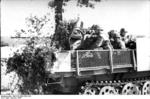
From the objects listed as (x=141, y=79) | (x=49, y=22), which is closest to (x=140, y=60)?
(x=141, y=79)

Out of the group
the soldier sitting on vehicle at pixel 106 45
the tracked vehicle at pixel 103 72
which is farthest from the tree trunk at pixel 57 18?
the soldier sitting on vehicle at pixel 106 45

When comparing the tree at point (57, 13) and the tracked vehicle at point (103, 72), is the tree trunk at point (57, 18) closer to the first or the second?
the tree at point (57, 13)

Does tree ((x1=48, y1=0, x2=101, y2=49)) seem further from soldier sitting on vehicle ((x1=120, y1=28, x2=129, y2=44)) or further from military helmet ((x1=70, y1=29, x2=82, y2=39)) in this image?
soldier sitting on vehicle ((x1=120, y1=28, x2=129, y2=44))

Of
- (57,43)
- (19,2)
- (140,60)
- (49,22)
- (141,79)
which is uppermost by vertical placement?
(19,2)

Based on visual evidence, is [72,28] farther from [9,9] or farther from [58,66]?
[9,9]

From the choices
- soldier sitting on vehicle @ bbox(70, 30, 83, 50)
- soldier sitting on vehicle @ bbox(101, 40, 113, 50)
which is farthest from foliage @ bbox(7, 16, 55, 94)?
soldier sitting on vehicle @ bbox(101, 40, 113, 50)

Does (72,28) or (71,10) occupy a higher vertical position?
(71,10)

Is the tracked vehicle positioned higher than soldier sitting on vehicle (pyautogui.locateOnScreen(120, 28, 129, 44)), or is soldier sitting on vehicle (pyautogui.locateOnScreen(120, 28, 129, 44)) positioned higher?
A: soldier sitting on vehicle (pyautogui.locateOnScreen(120, 28, 129, 44))

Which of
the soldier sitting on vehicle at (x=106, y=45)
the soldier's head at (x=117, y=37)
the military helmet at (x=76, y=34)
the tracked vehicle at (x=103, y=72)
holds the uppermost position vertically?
the military helmet at (x=76, y=34)
